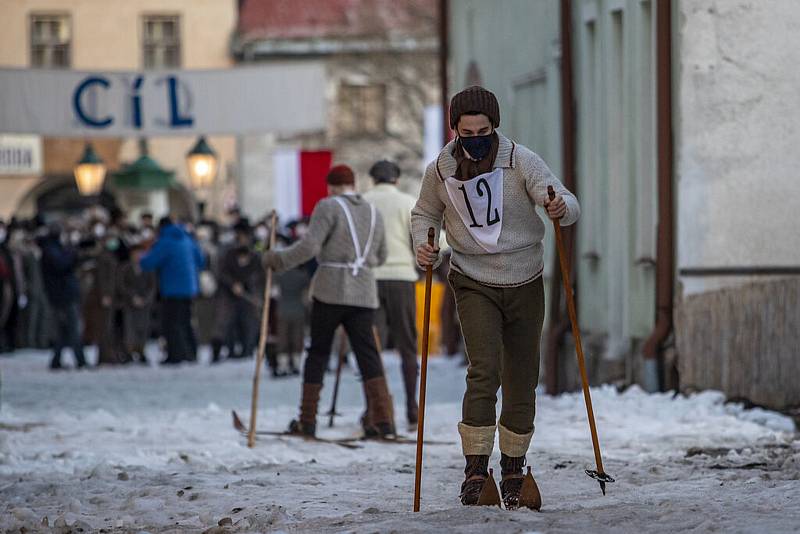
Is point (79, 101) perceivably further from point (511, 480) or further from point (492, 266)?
point (511, 480)

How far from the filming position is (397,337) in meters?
13.4

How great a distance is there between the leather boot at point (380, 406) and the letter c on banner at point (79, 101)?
10586mm

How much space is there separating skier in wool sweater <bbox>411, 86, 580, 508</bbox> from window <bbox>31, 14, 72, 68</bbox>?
119 feet

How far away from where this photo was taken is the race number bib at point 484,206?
835 cm

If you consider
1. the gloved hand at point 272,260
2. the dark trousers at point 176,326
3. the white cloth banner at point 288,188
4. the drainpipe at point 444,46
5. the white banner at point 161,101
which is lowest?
the dark trousers at point 176,326

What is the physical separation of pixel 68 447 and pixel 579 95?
6.71 m

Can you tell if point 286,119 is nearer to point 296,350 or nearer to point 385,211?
point 296,350

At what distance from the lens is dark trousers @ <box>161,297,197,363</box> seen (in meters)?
23.3

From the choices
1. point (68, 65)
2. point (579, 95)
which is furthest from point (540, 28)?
point (68, 65)

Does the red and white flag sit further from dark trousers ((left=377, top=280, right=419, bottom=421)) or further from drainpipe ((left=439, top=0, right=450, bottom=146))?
dark trousers ((left=377, top=280, right=419, bottom=421))

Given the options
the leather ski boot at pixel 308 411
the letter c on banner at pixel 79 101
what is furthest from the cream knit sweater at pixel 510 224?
the letter c on banner at pixel 79 101

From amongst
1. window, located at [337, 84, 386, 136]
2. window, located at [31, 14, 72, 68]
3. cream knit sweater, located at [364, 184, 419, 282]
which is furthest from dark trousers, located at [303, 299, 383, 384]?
window, located at [337, 84, 386, 136]

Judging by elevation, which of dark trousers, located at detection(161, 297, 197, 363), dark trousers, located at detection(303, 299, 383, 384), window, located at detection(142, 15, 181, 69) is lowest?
dark trousers, located at detection(161, 297, 197, 363)

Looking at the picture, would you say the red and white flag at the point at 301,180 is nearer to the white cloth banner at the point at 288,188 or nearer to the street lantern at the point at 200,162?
the white cloth banner at the point at 288,188
